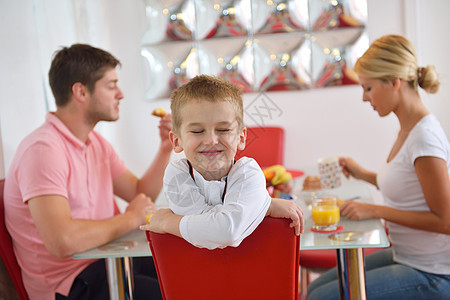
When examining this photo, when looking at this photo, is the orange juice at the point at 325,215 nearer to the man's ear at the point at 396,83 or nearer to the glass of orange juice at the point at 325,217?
the glass of orange juice at the point at 325,217

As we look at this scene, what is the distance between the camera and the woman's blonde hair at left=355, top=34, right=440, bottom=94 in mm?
1432

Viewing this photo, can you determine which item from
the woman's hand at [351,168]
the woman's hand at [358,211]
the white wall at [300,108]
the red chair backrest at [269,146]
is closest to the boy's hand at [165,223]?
the woman's hand at [358,211]

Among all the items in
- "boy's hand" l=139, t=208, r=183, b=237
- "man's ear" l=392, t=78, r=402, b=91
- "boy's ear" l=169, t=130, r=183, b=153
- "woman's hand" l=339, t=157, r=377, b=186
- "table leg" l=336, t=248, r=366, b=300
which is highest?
"man's ear" l=392, t=78, r=402, b=91

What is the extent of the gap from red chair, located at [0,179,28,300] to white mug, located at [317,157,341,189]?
101 cm

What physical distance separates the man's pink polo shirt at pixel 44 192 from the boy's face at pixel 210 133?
2.02 feet

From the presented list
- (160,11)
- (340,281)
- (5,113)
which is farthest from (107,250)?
(160,11)

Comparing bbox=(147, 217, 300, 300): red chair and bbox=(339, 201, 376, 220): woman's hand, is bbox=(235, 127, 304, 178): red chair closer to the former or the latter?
bbox=(339, 201, 376, 220): woman's hand

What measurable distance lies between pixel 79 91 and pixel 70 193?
363 mm

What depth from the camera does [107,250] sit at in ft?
4.08

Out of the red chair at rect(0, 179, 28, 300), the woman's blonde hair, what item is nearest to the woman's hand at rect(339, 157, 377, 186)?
the woman's blonde hair

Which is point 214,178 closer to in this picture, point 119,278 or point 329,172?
point 119,278

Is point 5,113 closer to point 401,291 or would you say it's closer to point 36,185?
point 36,185

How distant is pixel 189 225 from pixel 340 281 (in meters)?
0.55

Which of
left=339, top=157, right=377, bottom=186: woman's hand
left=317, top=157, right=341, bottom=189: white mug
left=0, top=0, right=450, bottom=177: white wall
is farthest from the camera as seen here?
left=0, top=0, right=450, bottom=177: white wall
